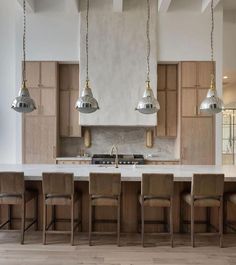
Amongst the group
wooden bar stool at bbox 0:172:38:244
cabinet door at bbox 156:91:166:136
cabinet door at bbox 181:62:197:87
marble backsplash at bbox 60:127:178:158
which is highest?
cabinet door at bbox 181:62:197:87

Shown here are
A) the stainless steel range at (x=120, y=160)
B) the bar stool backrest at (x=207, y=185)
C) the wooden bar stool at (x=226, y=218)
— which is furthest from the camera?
the stainless steel range at (x=120, y=160)

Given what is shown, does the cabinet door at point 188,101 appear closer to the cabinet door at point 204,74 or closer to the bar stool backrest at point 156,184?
the cabinet door at point 204,74

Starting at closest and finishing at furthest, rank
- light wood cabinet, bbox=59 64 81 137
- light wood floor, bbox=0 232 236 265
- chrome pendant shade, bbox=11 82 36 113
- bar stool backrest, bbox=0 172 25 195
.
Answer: light wood floor, bbox=0 232 236 265
bar stool backrest, bbox=0 172 25 195
chrome pendant shade, bbox=11 82 36 113
light wood cabinet, bbox=59 64 81 137

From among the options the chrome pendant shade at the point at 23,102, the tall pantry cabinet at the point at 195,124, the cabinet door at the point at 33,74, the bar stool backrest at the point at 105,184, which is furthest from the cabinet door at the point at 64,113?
the bar stool backrest at the point at 105,184

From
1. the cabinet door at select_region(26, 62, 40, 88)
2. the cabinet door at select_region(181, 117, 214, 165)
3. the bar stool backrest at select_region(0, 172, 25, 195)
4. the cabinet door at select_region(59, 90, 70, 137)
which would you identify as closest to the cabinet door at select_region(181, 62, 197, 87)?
the cabinet door at select_region(181, 117, 214, 165)

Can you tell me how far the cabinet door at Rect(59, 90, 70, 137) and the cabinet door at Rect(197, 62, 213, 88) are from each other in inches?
112

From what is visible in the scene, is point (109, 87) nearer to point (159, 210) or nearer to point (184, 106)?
point (184, 106)

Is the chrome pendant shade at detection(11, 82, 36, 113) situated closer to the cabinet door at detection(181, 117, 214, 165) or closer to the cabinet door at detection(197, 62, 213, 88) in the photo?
the cabinet door at detection(181, 117, 214, 165)

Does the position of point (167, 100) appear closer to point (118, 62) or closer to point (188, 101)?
point (188, 101)

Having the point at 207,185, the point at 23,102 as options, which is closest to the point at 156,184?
the point at 207,185

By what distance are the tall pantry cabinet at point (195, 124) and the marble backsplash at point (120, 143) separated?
1.99 ft

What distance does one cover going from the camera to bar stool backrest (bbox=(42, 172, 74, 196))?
3.69 m

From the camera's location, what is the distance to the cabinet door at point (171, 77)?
6676 millimetres

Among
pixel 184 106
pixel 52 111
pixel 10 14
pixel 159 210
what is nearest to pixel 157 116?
pixel 184 106
